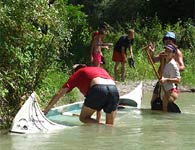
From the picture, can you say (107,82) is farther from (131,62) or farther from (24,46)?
(131,62)

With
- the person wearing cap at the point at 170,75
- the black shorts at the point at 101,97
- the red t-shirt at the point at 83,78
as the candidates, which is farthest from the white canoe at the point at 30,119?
the person wearing cap at the point at 170,75

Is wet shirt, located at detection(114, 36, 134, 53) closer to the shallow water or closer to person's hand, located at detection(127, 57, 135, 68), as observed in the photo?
person's hand, located at detection(127, 57, 135, 68)

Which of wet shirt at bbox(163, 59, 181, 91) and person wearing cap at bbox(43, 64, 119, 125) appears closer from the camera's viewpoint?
person wearing cap at bbox(43, 64, 119, 125)

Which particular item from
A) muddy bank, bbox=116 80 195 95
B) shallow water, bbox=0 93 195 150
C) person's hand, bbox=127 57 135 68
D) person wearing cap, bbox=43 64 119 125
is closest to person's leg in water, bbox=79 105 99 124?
person wearing cap, bbox=43 64 119 125

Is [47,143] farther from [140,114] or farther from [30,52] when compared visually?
[140,114]

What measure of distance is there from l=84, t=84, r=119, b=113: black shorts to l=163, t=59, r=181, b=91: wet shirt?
2525mm

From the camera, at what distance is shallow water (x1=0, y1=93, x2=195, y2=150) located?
840 centimetres

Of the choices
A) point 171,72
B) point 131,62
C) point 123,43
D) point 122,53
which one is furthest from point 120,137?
point 131,62

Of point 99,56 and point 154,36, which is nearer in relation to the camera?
point 99,56

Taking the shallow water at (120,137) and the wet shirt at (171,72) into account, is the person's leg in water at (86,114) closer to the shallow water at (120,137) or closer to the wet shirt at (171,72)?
the shallow water at (120,137)

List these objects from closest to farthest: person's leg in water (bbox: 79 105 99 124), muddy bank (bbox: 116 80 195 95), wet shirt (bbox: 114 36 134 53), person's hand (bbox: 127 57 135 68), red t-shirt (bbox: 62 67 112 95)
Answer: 1. red t-shirt (bbox: 62 67 112 95)
2. person's leg in water (bbox: 79 105 99 124)
3. muddy bank (bbox: 116 80 195 95)
4. wet shirt (bbox: 114 36 134 53)
5. person's hand (bbox: 127 57 135 68)

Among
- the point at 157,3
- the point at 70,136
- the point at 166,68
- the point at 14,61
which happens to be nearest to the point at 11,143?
the point at 70,136

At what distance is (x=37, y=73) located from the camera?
9984 mm

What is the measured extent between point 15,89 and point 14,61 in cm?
47
